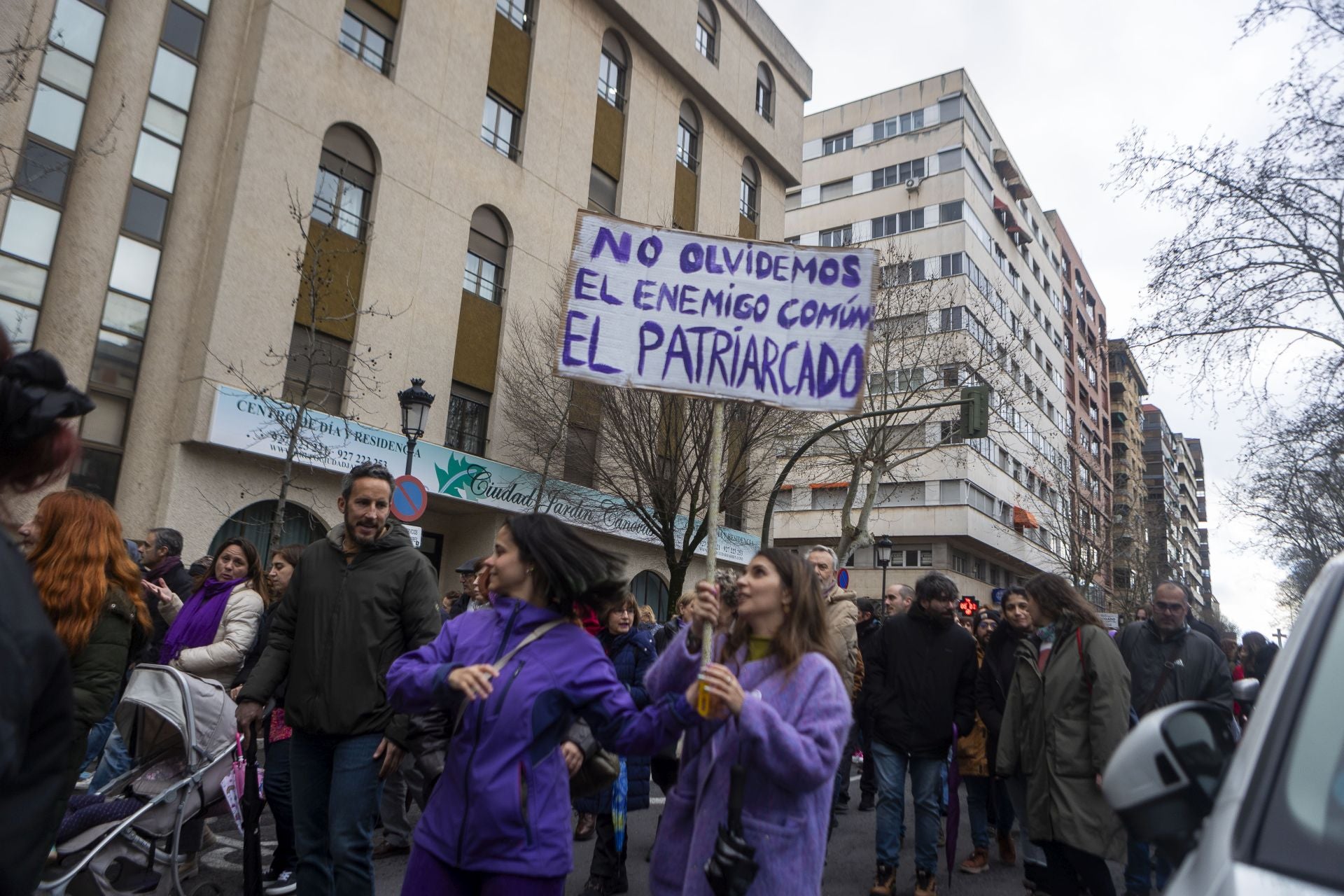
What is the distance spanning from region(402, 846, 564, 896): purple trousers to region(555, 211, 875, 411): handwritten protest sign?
2042 mm

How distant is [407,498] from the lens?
11039mm

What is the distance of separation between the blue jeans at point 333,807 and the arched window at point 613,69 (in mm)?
22862

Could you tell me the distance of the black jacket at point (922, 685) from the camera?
5.76 m

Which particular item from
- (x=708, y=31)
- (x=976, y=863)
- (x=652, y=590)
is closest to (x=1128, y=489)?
(x=708, y=31)

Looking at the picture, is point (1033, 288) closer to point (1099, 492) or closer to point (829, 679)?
point (1099, 492)

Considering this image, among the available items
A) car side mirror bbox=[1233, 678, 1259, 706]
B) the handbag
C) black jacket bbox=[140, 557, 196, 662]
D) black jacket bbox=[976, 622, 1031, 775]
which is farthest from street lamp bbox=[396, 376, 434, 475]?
car side mirror bbox=[1233, 678, 1259, 706]

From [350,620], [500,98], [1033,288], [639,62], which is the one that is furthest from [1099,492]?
[350,620]

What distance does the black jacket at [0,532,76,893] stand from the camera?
126 cm

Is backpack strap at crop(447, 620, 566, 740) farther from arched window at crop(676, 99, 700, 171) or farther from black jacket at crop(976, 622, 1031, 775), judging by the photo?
arched window at crop(676, 99, 700, 171)

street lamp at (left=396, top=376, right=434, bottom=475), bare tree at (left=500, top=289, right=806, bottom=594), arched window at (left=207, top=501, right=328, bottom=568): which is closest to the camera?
street lamp at (left=396, top=376, right=434, bottom=475)

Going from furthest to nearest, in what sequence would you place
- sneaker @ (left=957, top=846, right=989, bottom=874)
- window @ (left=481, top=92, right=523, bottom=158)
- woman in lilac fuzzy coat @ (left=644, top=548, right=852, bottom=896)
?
window @ (left=481, top=92, right=523, bottom=158), sneaker @ (left=957, top=846, right=989, bottom=874), woman in lilac fuzzy coat @ (left=644, top=548, right=852, bottom=896)

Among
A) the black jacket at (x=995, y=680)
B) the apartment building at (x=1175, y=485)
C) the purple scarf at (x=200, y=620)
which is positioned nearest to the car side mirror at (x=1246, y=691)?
the black jacket at (x=995, y=680)

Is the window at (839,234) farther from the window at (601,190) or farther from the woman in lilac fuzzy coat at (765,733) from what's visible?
the woman in lilac fuzzy coat at (765,733)

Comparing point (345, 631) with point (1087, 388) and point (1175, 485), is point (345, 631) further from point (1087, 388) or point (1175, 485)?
point (1175, 485)
